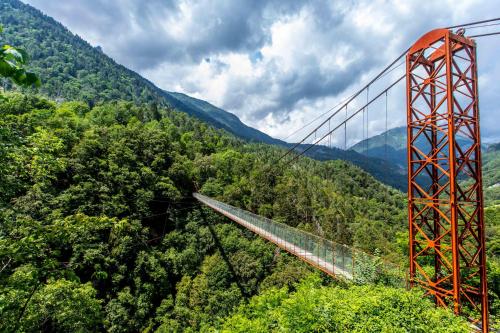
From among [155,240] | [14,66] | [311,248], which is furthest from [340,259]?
[155,240]

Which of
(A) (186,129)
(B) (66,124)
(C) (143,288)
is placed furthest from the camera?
(A) (186,129)

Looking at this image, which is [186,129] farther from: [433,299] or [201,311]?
[433,299]

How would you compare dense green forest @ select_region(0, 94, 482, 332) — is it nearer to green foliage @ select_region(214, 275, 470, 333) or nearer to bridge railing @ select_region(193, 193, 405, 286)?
green foliage @ select_region(214, 275, 470, 333)

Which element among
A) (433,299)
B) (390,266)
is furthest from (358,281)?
(433,299)

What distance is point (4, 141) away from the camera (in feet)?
9.18

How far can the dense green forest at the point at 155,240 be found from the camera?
14.3ft

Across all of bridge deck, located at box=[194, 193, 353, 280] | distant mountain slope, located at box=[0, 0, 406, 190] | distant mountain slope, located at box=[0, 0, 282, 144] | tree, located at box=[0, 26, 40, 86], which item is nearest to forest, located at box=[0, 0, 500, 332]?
tree, located at box=[0, 26, 40, 86]

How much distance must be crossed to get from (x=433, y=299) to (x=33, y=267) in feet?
26.9

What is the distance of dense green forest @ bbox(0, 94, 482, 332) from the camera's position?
4.36m

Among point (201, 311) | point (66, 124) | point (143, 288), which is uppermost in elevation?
point (66, 124)

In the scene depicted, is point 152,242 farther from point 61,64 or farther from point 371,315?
point 61,64

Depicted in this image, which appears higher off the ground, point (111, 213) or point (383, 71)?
point (383, 71)

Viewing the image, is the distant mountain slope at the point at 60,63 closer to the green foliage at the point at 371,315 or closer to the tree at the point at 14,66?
the green foliage at the point at 371,315

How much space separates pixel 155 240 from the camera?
23.9m
